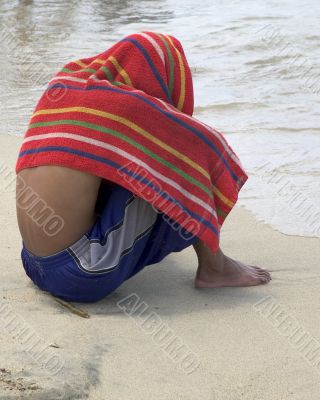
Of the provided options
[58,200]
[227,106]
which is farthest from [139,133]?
[227,106]

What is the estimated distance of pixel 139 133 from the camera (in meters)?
2.44

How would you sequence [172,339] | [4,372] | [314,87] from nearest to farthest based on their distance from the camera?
[4,372]
[172,339]
[314,87]

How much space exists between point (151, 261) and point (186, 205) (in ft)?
0.99

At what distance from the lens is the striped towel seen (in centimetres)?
242

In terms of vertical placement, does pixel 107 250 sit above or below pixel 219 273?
above

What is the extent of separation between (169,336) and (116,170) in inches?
21.9

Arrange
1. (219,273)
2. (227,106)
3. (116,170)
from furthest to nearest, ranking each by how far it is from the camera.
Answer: (227,106) < (219,273) < (116,170)

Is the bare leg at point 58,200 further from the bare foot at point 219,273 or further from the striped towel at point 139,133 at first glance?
the bare foot at point 219,273

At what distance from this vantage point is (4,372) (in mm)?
2027

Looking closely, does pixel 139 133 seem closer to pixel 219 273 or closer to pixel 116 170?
pixel 116 170

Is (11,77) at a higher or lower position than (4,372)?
lower

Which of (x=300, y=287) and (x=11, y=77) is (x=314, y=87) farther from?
(x=300, y=287)

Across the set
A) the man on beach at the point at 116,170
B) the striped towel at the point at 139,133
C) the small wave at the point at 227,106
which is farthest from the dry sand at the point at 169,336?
the small wave at the point at 227,106

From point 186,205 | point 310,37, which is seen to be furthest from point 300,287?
point 310,37
